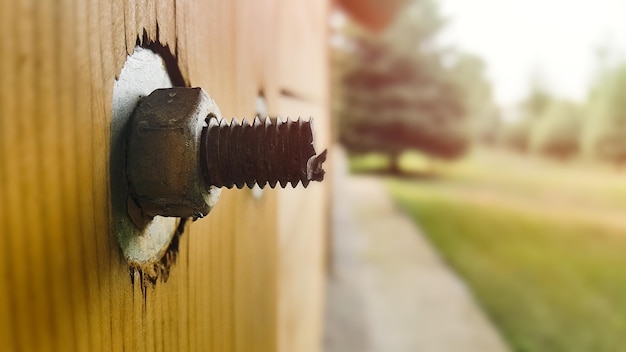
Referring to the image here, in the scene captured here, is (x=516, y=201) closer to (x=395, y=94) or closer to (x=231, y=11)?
(x=395, y=94)

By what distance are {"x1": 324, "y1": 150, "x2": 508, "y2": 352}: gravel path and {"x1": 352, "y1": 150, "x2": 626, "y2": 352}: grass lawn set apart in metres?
0.15

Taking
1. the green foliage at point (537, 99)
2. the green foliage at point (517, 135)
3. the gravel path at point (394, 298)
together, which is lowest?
the gravel path at point (394, 298)

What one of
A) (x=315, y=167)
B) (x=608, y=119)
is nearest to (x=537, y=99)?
(x=608, y=119)

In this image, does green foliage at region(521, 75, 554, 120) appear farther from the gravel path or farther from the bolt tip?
the bolt tip

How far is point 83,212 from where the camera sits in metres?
0.11

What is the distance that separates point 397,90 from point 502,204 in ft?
7.04

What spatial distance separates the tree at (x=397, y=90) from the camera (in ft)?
14.4

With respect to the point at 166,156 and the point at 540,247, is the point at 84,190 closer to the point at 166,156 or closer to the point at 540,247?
the point at 166,156

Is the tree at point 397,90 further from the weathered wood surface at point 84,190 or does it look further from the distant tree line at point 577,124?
the weathered wood surface at point 84,190

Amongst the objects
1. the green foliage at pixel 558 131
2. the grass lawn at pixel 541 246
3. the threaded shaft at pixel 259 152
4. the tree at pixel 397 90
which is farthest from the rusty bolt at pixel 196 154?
the tree at pixel 397 90

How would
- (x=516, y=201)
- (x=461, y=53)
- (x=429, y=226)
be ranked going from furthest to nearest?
(x=461, y=53)
(x=429, y=226)
(x=516, y=201)

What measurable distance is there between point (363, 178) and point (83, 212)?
4.37 metres

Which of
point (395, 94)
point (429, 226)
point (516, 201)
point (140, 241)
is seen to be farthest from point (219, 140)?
point (395, 94)

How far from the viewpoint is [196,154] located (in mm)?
131
